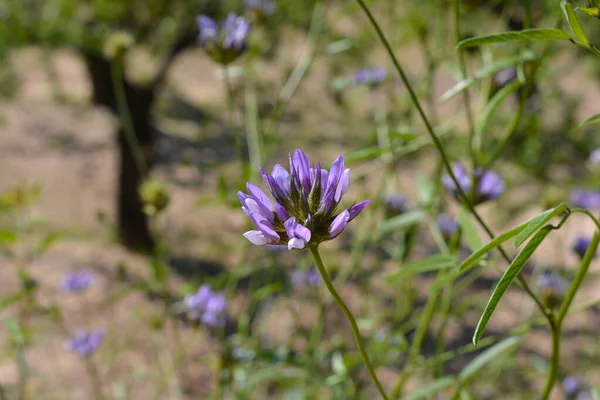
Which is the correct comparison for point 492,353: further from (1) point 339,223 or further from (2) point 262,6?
(2) point 262,6

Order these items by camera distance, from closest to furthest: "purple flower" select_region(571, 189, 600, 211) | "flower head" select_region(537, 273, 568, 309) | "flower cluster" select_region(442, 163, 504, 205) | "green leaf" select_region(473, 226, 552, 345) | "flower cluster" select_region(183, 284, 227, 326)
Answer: "green leaf" select_region(473, 226, 552, 345) < "flower cluster" select_region(442, 163, 504, 205) < "flower head" select_region(537, 273, 568, 309) < "flower cluster" select_region(183, 284, 227, 326) < "purple flower" select_region(571, 189, 600, 211)

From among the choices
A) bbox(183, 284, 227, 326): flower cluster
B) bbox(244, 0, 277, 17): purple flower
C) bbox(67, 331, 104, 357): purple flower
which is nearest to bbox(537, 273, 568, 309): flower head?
bbox(183, 284, 227, 326): flower cluster

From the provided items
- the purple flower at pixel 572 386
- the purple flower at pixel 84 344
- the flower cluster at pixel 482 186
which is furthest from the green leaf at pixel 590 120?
the purple flower at pixel 572 386

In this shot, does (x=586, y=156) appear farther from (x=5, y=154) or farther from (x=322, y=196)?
(x=322, y=196)

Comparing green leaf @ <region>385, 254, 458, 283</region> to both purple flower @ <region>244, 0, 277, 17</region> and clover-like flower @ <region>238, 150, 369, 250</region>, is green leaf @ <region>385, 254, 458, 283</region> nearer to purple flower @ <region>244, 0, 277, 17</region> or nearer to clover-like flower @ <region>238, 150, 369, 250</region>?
clover-like flower @ <region>238, 150, 369, 250</region>

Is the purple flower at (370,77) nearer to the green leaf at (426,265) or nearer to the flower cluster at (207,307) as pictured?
the flower cluster at (207,307)

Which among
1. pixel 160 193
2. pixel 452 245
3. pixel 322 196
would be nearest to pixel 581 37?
pixel 322 196
